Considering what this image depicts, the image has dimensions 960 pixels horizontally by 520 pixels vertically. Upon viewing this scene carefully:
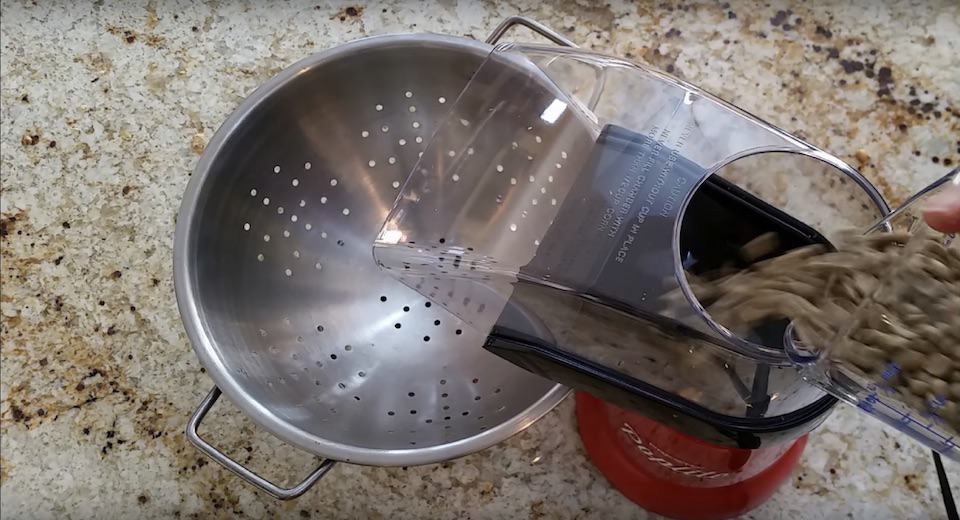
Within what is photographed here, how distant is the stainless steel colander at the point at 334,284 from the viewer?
1.86 feet

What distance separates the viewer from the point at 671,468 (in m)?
0.60

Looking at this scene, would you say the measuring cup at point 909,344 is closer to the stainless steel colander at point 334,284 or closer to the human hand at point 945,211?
the human hand at point 945,211

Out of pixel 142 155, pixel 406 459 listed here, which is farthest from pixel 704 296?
pixel 142 155

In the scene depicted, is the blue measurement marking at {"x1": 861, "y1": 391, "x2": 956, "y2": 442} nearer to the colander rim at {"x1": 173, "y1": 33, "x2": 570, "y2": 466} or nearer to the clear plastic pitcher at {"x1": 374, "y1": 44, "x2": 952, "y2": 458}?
the clear plastic pitcher at {"x1": 374, "y1": 44, "x2": 952, "y2": 458}

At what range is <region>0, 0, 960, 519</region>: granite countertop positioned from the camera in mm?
665

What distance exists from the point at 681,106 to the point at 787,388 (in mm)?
209

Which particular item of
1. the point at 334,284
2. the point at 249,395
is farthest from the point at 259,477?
the point at 334,284

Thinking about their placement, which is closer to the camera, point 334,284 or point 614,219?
point 614,219

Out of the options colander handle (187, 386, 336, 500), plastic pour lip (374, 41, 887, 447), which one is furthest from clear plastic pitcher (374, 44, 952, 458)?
colander handle (187, 386, 336, 500)

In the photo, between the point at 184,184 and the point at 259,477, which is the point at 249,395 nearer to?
the point at 259,477

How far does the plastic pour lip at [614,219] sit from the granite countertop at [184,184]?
0.66 feet

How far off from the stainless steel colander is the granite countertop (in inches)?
3.5

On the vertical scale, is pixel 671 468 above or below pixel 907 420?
below

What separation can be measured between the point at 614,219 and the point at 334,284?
299 mm
